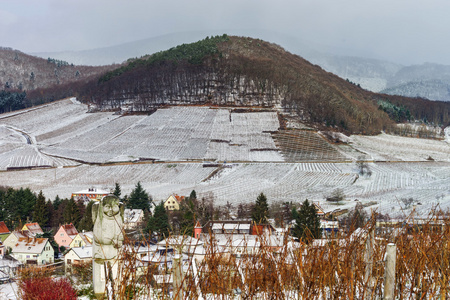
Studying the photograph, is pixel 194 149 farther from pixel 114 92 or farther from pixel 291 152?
pixel 114 92

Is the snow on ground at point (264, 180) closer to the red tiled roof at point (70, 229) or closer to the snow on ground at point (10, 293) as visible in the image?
the red tiled roof at point (70, 229)

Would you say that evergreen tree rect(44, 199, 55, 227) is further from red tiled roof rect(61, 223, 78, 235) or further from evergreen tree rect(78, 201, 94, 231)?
red tiled roof rect(61, 223, 78, 235)

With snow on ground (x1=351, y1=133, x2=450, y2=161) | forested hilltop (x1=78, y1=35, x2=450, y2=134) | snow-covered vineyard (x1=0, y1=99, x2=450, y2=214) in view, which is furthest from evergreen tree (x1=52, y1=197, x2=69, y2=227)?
forested hilltop (x1=78, y1=35, x2=450, y2=134)

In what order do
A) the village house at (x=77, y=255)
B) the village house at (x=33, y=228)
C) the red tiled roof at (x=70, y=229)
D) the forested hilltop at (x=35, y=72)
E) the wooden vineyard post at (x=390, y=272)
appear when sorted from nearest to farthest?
the wooden vineyard post at (x=390, y=272), the village house at (x=77, y=255), the red tiled roof at (x=70, y=229), the village house at (x=33, y=228), the forested hilltop at (x=35, y=72)

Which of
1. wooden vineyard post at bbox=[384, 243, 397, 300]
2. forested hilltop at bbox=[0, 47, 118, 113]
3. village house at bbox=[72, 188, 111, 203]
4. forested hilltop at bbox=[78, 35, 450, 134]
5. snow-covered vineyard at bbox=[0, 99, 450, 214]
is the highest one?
forested hilltop at bbox=[0, 47, 118, 113]

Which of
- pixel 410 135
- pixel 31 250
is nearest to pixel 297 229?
pixel 31 250

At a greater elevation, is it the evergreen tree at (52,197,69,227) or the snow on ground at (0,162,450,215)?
the snow on ground at (0,162,450,215)

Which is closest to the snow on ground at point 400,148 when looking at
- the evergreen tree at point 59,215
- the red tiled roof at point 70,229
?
the evergreen tree at point 59,215
